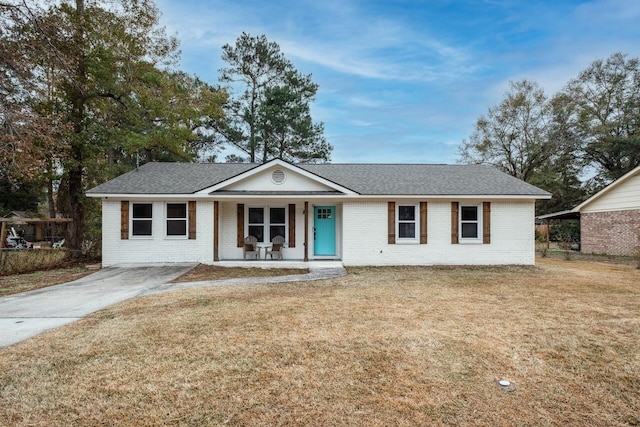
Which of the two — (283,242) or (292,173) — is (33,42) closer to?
(292,173)

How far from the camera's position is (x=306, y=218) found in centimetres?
1388

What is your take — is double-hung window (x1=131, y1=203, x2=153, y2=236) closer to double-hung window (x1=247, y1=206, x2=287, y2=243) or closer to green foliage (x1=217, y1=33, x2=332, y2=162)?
double-hung window (x1=247, y1=206, x2=287, y2=243)

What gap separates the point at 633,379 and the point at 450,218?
377 inches

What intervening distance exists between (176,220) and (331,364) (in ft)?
34.5

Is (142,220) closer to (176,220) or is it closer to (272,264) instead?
(176,220)

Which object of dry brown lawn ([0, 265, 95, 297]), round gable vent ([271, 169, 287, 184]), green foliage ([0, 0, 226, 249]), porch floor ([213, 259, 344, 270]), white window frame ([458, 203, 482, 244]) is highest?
green foliage ([0, 0, 226, 249])

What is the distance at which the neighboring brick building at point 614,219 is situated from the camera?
1645 centimetres

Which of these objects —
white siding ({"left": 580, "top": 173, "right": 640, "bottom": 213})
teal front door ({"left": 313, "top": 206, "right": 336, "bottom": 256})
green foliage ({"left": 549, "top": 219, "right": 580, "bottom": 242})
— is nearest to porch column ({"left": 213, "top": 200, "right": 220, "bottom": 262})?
teal front door ({"left": 313, "top": 206, "right": 336, "bottom": 256})

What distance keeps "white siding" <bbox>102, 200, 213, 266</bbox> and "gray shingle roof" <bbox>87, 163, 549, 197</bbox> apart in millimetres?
813

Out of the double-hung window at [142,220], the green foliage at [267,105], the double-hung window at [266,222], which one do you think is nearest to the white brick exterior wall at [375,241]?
the double-hung window at [142,220]

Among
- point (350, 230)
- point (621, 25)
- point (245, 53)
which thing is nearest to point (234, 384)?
point (350, 230)

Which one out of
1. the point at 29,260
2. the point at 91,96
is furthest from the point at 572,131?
the point at 29,260

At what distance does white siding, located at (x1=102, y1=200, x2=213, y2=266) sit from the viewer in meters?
12.8

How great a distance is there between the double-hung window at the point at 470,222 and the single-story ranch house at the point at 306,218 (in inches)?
1.5
